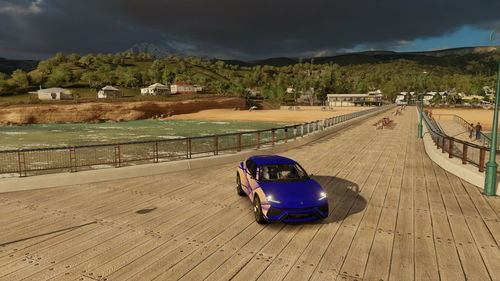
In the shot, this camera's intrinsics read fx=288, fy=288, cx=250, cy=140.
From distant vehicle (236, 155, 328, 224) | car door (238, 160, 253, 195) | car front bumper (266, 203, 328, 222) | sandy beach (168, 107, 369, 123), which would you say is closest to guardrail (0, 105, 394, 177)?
car door (238, 160, 253, 195)

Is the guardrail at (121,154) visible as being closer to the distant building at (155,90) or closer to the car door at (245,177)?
the car door at (245,177)

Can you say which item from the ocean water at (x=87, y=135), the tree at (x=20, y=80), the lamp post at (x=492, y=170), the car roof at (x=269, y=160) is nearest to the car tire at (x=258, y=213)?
the car roof at (x=269, y=160)

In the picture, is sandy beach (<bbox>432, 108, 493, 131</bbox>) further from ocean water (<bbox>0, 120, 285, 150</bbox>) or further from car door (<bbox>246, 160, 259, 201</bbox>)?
car door (<bbox>246, 160, 259, 201</bbox>)

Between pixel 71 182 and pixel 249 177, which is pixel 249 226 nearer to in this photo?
pixel 249 177

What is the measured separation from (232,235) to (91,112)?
303 ft

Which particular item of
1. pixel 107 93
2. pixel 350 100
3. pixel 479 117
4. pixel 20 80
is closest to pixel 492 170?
pixel 479 117

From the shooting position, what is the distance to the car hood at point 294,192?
7.09 m

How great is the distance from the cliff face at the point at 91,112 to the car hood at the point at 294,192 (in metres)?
89.9

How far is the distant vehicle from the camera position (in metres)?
7.07

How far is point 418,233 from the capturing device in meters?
7.05

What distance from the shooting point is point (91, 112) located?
281ft

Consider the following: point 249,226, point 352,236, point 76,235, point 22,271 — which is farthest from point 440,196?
point 22,271

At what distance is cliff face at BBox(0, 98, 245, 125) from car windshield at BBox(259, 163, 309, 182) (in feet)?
292

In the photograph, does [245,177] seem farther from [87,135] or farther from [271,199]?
[87,135]
